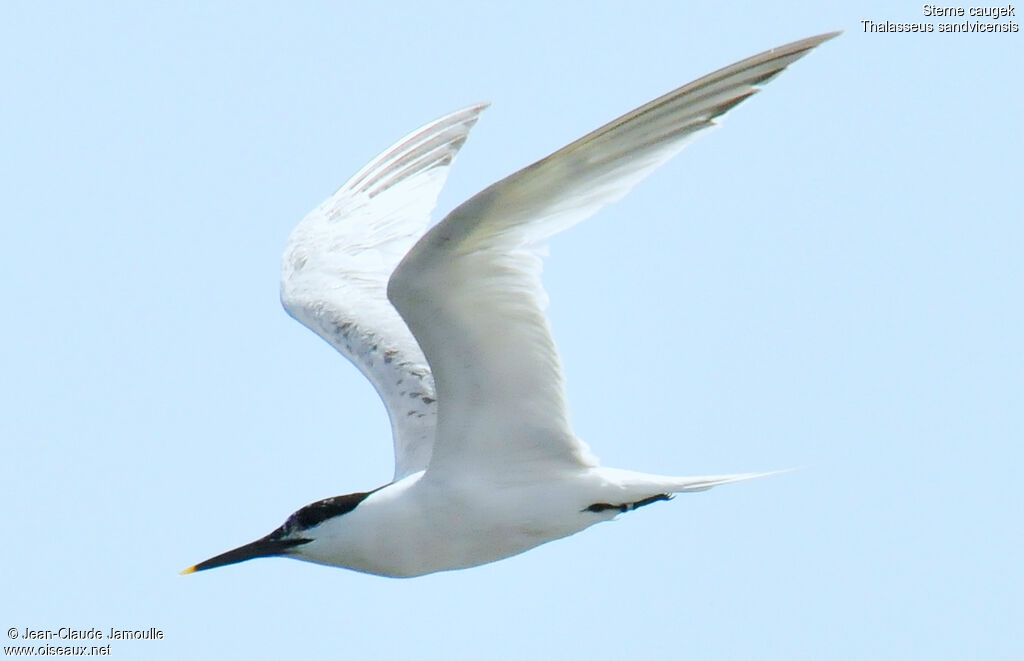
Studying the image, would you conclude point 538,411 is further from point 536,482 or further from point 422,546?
point 422,546

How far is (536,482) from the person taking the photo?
21.9ft

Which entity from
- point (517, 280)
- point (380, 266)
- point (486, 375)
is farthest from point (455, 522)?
point (380, 266)

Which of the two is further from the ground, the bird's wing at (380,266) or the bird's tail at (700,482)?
the bird's wing at (380,266)

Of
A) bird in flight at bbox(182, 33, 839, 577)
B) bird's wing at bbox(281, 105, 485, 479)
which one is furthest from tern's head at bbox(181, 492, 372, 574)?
bird's wing at bbox(281, 105, 485, 479)

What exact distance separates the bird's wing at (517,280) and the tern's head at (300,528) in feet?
1.42

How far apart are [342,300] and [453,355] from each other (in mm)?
2271


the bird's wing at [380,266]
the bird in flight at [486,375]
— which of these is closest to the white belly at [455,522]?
the bird in flight at [486,375]

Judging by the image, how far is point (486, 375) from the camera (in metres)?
6.40

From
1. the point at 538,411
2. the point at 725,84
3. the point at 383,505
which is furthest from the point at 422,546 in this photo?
the point at 725,84

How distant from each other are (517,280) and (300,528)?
1638mm

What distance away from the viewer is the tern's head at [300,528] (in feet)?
22.7

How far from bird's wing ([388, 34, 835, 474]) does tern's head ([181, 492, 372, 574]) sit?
0.43 meters

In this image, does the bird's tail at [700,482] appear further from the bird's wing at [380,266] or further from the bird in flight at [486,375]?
the bird's wing at [380,266]

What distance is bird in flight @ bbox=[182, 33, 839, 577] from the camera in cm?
561
